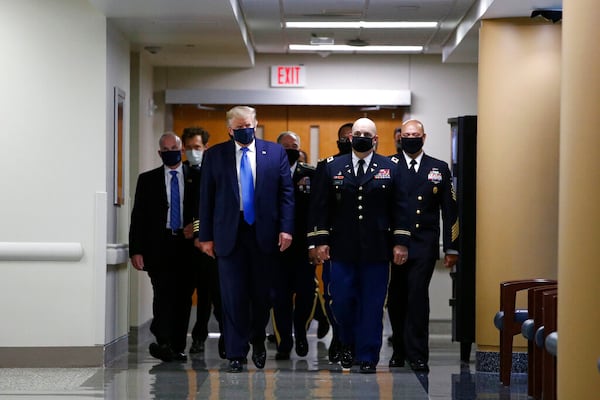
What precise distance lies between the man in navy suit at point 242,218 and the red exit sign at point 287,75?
494 cm

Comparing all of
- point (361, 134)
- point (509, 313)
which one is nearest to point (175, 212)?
point (361, 134)

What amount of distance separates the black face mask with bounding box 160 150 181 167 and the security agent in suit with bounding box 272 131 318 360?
87 centimetres

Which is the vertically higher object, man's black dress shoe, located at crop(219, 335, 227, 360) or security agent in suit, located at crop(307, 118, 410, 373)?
security agent in suit, located at crop(307, 118, 410, 373)

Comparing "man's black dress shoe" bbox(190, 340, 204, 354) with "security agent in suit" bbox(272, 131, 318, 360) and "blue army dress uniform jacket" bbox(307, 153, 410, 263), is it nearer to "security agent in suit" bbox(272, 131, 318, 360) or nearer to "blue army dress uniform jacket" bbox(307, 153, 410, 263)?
"security agent in suit" bbox(272, 131, 318, 360)

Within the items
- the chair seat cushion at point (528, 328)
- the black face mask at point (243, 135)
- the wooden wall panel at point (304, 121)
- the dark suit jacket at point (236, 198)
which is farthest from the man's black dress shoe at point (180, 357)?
the wooden wall panel at point (304, 121)

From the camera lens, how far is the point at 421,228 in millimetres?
8359

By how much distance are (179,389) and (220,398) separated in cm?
51

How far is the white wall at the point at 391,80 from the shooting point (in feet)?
42.6

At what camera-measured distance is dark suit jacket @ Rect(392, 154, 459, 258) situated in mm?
8336

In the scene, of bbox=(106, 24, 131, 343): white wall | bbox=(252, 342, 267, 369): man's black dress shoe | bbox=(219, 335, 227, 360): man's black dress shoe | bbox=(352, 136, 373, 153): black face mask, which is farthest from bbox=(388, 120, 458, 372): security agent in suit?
bbox=(106, 24, 131, 343): white wall

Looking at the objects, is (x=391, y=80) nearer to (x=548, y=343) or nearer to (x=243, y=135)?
(x=243, y=135)

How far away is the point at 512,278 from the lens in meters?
8.63

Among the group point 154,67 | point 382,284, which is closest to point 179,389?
point 382,284

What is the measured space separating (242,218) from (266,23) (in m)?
3.11
